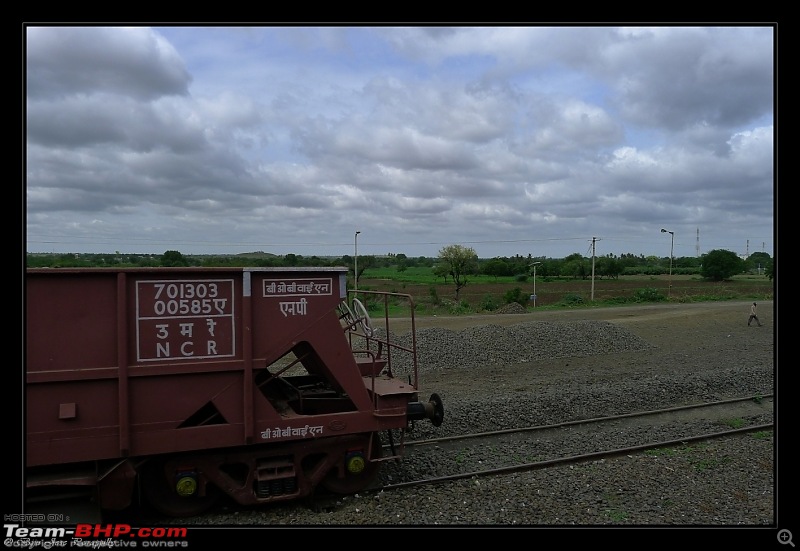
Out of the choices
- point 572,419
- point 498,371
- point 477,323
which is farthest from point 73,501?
point 477,323

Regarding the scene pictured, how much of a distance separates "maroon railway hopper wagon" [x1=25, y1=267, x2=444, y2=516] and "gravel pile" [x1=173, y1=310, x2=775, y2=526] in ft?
1.80

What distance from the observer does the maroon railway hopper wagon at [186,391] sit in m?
5.59

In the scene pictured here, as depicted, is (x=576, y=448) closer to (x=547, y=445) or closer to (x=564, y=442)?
(x=564, y=442)

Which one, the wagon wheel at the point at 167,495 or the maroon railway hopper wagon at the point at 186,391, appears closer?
the maroon railway hopper wagon at the point at 186,391

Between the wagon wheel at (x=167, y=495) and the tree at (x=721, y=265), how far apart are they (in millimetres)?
71779

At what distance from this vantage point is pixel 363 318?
287 inches

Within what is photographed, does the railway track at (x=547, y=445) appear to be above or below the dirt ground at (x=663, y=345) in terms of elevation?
below

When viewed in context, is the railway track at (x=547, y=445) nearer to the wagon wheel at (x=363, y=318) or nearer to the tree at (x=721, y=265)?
the wagon wheel at (x=363, y=318)

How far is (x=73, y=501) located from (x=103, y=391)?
1266 millimetres

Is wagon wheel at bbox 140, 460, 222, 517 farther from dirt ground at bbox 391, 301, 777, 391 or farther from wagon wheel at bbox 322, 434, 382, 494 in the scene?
dirt ground at bbox 391, 301, 777, 391

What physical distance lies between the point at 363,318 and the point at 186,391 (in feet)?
7.59

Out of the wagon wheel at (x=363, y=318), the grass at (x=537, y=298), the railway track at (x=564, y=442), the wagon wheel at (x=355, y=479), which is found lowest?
the railway track at (x=564, y=442)

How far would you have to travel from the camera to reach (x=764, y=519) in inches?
251

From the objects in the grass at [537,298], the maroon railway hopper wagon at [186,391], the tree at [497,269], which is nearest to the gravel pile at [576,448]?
the maroon railway hopper wagon at [186,391]
